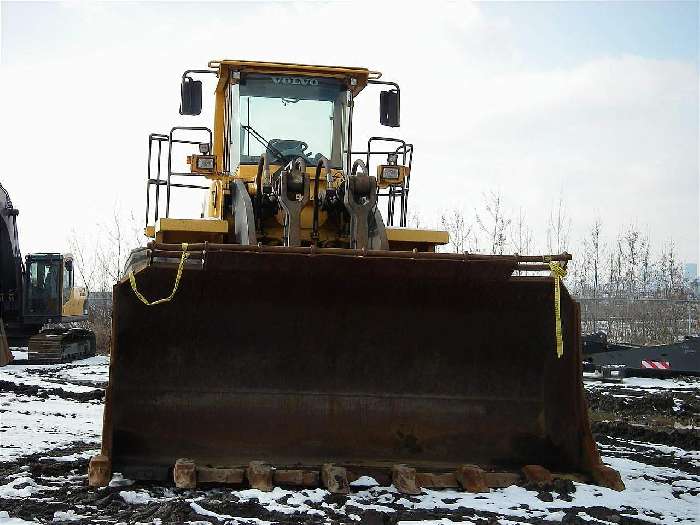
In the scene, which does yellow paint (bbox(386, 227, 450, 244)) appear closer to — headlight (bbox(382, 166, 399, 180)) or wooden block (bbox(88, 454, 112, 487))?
headlight (bbox(382, 166, 399, 180))

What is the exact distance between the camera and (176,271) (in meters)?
4.84

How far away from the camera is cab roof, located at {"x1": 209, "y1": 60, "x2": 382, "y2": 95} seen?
6.78 meters

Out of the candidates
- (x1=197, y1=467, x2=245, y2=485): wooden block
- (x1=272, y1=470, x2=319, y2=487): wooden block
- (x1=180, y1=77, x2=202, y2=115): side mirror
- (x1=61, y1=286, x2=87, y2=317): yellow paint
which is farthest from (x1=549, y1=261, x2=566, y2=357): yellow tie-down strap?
(x1=61, y1=286, x2=87, y2=317): yellow paint

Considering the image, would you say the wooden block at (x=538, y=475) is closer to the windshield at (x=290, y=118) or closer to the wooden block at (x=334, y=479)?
the wooden block at (x=334, y=479)

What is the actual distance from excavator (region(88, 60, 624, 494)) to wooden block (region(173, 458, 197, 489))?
0.10 meters

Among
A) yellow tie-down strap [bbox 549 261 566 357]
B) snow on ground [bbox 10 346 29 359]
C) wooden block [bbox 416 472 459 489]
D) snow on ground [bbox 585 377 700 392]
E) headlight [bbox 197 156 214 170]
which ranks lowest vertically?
wooden block [bbox 416 472 459 489]

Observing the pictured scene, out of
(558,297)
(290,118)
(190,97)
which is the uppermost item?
(190,97)

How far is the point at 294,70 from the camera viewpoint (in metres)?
6.88

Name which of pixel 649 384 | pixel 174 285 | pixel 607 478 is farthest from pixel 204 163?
pixel 649 384

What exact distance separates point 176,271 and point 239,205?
1.13 meters

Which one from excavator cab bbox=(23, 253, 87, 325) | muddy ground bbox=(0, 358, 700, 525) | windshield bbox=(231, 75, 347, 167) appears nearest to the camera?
muddy ground bbox=(0, 358, 700, 525)

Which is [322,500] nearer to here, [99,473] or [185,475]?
[185,475]

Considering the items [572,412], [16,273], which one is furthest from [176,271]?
[16,273]

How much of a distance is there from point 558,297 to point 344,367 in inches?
55.7
